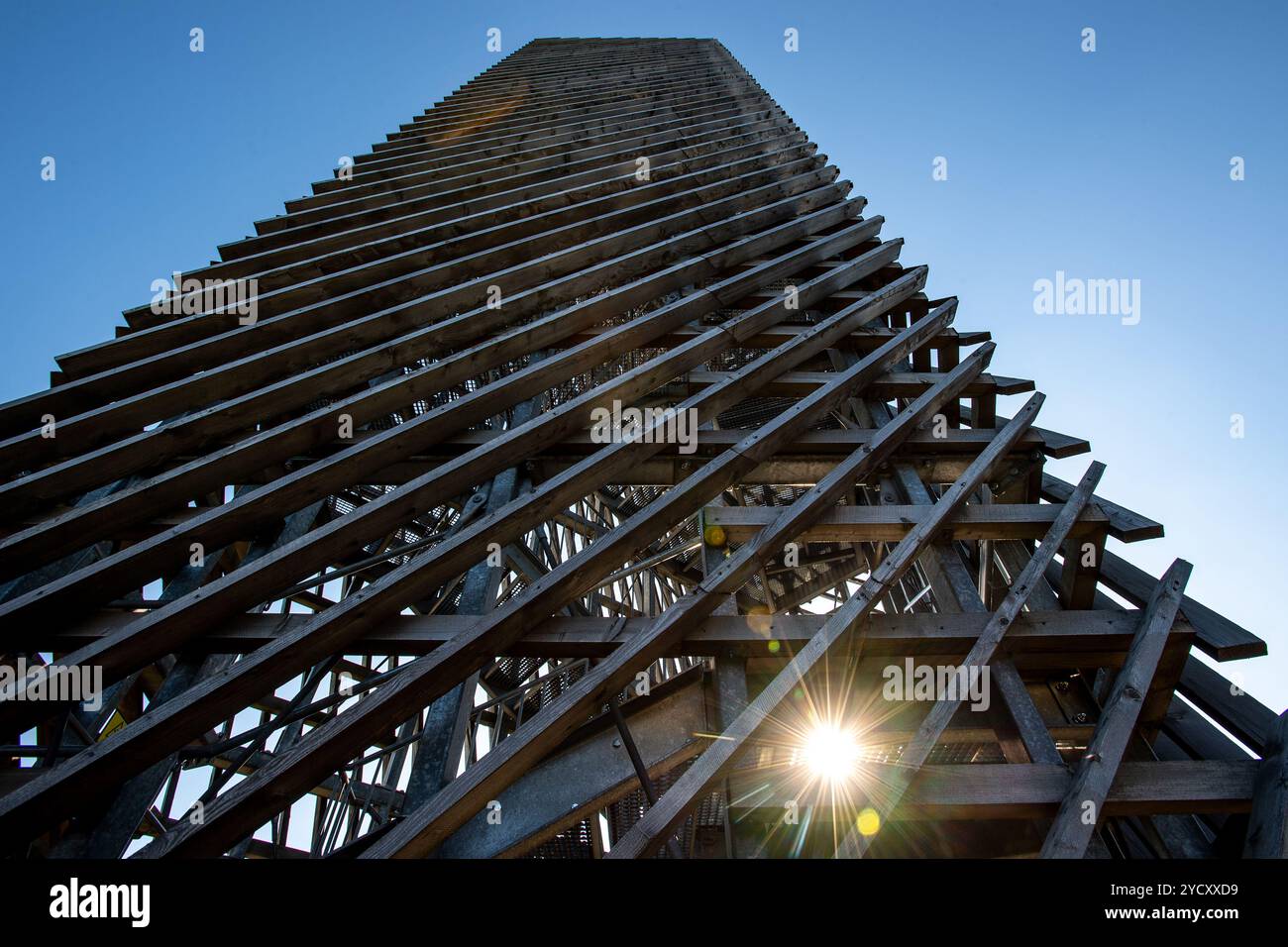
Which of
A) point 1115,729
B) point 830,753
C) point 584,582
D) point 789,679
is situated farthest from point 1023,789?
point 584,582

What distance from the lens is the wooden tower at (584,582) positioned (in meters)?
2.04

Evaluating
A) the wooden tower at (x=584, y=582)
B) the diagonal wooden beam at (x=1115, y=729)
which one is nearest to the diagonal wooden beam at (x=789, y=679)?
the wooden tower at (x=584, y=582)

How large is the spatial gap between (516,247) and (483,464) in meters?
2.24

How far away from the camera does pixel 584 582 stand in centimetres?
250

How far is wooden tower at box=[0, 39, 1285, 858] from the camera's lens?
2.04m

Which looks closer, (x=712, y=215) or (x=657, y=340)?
(x=657, y=340)

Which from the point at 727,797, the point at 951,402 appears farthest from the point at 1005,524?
the point at 727,797

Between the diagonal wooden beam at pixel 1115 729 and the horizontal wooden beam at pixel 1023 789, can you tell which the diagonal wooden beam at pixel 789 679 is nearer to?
the horizontal wooden beam at pixel 1023 789

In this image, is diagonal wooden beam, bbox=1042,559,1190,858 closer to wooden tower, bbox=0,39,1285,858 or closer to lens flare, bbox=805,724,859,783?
wooden tower, bbox=0,39,1285,858

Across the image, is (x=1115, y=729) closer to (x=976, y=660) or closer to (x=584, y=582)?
(x=976, y=660)

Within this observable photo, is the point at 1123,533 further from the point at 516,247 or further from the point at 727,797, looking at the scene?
the point at 516,247

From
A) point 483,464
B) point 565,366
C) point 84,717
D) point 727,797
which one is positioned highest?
point 565,366

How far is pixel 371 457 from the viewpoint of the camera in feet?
9.91
